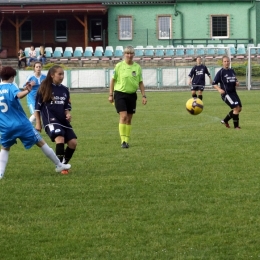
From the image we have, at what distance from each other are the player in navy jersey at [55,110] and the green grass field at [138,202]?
1.72 feet

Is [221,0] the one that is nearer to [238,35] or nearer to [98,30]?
[238,35]

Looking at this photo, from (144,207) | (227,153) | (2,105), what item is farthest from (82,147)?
(144,207)

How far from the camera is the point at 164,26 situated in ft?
176

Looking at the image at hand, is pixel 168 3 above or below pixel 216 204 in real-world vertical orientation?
above

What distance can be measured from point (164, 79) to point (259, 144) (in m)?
25.6

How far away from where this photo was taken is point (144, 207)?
28.2 feet

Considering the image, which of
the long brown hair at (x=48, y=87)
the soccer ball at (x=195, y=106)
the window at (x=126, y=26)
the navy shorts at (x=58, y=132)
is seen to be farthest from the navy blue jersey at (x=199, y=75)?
the window at (x=126, y=26)

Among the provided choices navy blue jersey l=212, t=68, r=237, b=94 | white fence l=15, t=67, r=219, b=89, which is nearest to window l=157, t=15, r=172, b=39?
white fence l=15, t=67, r=219, b=89

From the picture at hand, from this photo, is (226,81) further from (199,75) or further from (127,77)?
(199,75)

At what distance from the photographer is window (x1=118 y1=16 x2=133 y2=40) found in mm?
53969

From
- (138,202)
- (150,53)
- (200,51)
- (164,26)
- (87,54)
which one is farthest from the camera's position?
(164,26)

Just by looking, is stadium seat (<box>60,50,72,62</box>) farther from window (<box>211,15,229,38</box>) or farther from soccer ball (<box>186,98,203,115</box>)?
Answer: soccer ball (<box>186,98,203,115</box>)

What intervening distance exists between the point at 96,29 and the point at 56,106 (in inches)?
1740

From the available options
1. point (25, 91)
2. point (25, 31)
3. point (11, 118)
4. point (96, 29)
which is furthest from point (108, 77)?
point (25, 91)
